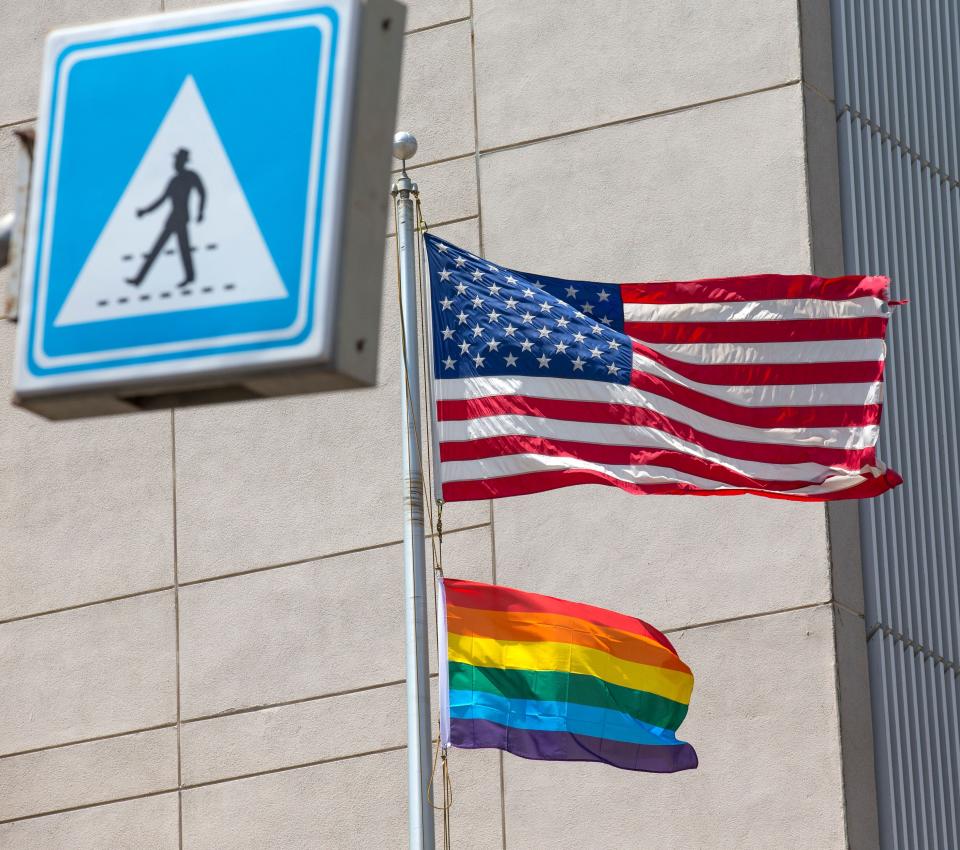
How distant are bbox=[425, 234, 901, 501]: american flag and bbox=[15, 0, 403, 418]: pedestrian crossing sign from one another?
7.14 m

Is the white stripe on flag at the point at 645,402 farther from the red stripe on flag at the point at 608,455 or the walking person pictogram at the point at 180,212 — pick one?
the walking person pictogram at the point at 180,212

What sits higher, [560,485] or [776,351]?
[776,351]

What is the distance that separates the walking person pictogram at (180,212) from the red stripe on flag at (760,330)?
809 cm

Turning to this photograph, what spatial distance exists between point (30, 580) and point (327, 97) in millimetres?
13220

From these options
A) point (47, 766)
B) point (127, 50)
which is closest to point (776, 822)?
point (47, 766)

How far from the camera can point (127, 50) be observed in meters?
4.12

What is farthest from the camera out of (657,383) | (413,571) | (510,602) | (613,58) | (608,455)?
(613,58)

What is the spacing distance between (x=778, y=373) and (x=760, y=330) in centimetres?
27

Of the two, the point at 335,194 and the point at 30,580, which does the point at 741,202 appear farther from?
the point at 335,194

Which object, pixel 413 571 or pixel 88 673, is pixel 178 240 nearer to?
pixel 413 571

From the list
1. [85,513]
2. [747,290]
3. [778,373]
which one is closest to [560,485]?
[778,373]

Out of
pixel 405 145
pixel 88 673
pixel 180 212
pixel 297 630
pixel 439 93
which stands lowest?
pixel 88 673

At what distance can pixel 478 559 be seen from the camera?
14984mm

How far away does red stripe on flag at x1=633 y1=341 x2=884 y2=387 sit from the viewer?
11812mm
